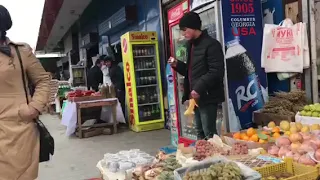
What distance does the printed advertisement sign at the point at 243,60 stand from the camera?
4.17m

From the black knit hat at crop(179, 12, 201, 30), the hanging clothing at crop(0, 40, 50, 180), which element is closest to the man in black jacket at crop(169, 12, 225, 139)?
the black knit hat at crop(179, 12, 201, 30)

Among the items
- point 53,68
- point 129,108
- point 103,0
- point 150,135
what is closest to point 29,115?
point 150,135

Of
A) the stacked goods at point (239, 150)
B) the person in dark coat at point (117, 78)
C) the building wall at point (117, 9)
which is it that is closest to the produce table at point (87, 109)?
the person in dark coat at point (117, 78)

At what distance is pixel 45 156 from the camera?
2.64 meters

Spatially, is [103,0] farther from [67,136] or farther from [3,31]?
[3,31]

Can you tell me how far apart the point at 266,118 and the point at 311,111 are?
0.62 metres

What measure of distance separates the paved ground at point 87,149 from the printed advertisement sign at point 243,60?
1755 millimetres

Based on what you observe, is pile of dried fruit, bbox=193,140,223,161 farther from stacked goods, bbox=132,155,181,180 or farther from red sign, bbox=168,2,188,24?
red sign, bbox=168,2,188,24

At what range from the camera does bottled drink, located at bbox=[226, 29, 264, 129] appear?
13.7 ft

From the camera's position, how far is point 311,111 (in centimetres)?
345

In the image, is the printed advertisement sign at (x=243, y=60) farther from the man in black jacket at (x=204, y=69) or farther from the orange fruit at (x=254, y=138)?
the orange fruit at (x=254, y=138)

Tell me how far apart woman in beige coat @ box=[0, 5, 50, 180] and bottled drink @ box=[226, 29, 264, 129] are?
244 centimetres

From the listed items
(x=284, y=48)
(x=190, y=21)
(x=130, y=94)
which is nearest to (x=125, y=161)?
(x=190, y=21)

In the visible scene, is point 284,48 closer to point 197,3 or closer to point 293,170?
point 197,3
